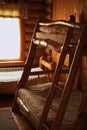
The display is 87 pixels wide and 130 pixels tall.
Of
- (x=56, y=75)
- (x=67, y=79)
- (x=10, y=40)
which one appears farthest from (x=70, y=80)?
(x=10, y=40)

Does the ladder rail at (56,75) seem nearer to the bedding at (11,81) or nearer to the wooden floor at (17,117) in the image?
the wooden floor at (17,117)

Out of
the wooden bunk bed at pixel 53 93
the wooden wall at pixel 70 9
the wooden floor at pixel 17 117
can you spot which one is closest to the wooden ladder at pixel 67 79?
the wooden bunk bed at pixel 53 93

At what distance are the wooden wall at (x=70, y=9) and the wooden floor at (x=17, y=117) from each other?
2157 mm

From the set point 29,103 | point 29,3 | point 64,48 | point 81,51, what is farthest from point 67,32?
point 29,3

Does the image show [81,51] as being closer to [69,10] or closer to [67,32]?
[67,32]

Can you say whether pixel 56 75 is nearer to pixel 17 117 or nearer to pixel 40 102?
pixel 40 102

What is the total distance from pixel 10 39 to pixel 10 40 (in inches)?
Result: 1.1

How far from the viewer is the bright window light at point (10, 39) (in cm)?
712

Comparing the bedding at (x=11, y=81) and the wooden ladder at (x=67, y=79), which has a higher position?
the wooden ladder at (x=67, y=79)

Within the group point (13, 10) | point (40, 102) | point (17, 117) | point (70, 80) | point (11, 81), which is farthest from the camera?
point (13, 10)

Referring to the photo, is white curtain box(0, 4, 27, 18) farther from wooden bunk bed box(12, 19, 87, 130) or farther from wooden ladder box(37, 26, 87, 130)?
wooden ladder box(37, 26, 87, 130)

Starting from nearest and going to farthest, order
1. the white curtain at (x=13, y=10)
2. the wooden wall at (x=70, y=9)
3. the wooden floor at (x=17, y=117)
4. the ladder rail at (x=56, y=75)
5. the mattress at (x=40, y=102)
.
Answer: the ladder rail at (x=56, y=75) → the mattress at (x=40, y=102) → the wooden floor at (x=17, y=117) → the wooden wall at (x=70, y=9) → the white curtain at (x=13, y=10)

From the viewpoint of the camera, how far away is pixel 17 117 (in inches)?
201

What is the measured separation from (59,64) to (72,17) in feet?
6.16
